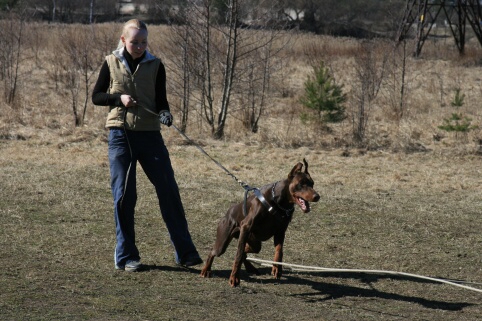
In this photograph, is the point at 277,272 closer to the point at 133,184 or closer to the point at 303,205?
the point at 303,205

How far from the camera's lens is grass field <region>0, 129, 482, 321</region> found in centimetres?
576

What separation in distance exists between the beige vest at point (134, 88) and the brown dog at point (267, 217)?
42.8 inches

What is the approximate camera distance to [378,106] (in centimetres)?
1956

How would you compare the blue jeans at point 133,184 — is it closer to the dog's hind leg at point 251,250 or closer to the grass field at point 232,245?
the grass field at point 232,245

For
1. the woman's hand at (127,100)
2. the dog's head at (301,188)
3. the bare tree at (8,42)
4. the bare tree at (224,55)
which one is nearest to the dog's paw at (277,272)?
the dog's head at (301,188)

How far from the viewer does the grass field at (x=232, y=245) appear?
5.76m

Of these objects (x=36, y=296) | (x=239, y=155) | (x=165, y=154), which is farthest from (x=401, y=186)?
(x=36, y=296)

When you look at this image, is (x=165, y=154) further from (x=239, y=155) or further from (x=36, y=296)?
(x=239, y=155)

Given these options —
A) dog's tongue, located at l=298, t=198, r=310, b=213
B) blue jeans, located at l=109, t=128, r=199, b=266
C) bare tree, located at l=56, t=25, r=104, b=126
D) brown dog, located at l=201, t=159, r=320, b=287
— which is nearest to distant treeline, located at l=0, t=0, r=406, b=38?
bare tree, located at l=56, t=25, r=104, b=126

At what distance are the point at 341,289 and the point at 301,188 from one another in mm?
1032

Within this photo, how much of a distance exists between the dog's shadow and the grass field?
0.02 metres

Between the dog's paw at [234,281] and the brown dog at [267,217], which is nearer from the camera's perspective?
the brown dog at [267,217]

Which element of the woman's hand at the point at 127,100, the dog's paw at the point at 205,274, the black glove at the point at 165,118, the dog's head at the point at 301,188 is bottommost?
the dog's paw at the point at 205,274

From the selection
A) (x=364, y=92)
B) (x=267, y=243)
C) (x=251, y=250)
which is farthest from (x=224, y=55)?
(x=251, y=250)
